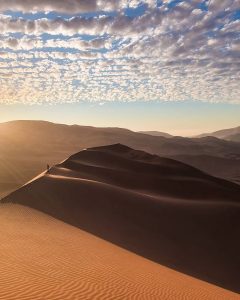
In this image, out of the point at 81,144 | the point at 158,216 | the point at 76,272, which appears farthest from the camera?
the point at 81,144

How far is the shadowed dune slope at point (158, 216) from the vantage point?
17500 millimetres

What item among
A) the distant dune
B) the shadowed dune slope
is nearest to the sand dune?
the shadowed dune slope

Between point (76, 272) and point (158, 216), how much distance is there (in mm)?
11420

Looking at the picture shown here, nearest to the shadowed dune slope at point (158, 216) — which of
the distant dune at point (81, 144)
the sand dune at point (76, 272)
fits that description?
the sand dune at point (76, 272)

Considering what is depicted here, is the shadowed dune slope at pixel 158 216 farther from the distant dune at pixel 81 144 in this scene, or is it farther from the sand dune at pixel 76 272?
the distant dune at pixel 81 144

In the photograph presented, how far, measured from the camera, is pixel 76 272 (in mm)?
11172

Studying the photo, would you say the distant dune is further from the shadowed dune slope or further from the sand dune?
the sand dune

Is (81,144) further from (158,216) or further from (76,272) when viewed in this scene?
(76,272)

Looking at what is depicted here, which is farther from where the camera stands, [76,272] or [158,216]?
[158,216]

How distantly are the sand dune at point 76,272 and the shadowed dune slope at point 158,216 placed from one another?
2.21 m

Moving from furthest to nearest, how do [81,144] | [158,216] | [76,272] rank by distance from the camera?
[81,144] → [158,216] → [76,272]

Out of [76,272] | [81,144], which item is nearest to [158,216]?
[76,272]

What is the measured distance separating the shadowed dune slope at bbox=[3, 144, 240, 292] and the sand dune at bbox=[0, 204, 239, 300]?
2206 millimetres

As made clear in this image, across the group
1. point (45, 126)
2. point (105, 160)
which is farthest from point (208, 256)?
point (45, 126)
